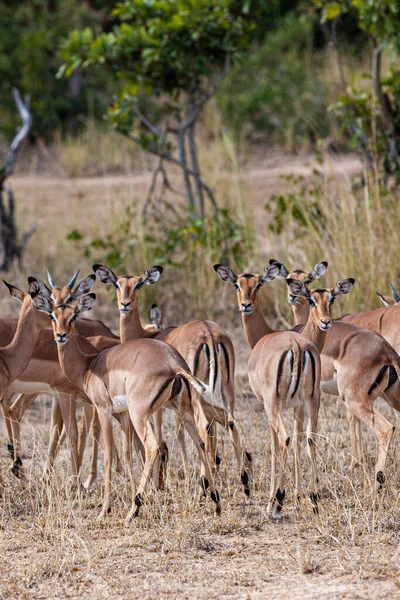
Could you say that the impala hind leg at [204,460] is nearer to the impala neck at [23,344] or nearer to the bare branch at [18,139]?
the impala neck at [23,344]

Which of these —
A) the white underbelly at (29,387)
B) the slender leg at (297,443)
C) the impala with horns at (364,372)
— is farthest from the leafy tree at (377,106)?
the white underbelly at (29,387)

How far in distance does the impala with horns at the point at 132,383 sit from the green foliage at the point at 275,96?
40.0 ft

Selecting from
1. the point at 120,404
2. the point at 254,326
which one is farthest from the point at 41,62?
the point at 120,404

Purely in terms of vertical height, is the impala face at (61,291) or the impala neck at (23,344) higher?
the impala face at (61,291)

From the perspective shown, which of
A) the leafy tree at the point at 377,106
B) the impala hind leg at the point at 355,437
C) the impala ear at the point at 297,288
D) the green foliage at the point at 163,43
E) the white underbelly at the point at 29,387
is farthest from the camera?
the green foliage at the point at 163,43

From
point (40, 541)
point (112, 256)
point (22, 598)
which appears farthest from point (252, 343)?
point (112, 256)

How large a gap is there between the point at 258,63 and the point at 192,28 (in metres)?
9.33

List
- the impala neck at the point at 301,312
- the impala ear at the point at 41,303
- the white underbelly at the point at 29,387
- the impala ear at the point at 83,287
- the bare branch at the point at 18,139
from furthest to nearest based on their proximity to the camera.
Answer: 1. the bare branch at the point at 18,139
2. the impala neck at the point at 301,312
3. the white underbelly at the point at 29,387
4. the impala ear at the point at 83,287
5. the impala ear at the point at 41,303

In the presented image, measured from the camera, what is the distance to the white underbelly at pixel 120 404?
584cm

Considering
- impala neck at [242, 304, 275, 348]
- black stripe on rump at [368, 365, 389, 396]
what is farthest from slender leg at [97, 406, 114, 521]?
black stripe on rump at [368, 365, 389, 396]

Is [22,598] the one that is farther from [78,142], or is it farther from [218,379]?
[78,142]

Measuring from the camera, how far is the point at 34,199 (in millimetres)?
16719

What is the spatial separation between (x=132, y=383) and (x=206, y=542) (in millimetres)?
1033

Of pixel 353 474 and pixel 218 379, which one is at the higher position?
pixel 218 379
